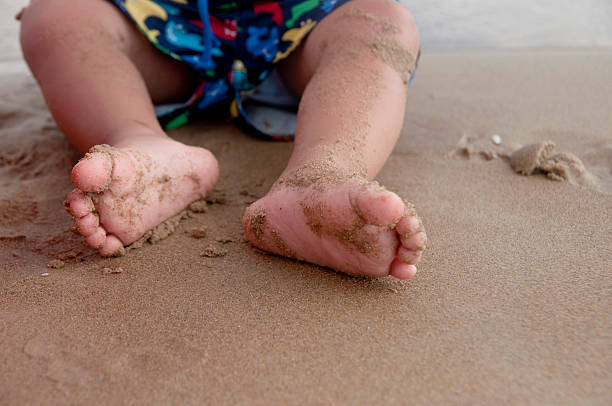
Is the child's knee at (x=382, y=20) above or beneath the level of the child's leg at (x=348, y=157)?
above

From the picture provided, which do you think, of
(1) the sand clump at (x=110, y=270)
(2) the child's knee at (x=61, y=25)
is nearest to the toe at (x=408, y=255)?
(1) the sand clump at (x=110, y=270)

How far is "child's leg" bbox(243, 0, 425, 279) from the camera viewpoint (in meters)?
0.71

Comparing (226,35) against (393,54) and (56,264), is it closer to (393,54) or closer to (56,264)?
(393,54)

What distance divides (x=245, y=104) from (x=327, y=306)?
1055 mm

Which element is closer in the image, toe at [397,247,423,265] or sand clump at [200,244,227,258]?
toe at [397,247,423,265]

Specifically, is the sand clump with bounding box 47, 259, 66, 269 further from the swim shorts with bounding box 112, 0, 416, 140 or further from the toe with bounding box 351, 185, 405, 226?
the swim shorts with bounding box 112, 0, 416, 140

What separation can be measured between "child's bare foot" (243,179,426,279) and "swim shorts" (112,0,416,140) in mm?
620

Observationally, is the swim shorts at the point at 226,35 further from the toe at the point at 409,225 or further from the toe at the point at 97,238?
the toe at the point at 409,225

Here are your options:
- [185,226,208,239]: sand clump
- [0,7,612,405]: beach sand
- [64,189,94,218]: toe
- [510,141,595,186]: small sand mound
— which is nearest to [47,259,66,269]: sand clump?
[0,7,612,405]: beach sand

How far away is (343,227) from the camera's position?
29.1 inches

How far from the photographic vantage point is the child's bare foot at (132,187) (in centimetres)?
82

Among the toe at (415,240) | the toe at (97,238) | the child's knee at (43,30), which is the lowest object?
the toe at (97,238)

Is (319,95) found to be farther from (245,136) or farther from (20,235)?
(20,235)

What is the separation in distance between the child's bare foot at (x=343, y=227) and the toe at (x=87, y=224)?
0.27 meters
